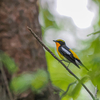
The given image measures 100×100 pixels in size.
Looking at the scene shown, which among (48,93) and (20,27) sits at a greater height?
(20,27)

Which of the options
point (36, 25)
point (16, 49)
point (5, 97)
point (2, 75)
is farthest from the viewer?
point (36, 25)

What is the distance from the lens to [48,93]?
121 inches

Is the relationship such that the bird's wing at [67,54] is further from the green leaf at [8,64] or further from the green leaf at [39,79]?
the green leaf at [8,64]

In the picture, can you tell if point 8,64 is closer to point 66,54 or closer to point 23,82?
point 23,82

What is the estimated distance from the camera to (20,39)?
11.0 feet

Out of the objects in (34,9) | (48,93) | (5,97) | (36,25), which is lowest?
(48,93)

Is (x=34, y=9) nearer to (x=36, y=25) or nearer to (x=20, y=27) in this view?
(x=36, y=25)

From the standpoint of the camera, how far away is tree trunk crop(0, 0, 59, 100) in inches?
126

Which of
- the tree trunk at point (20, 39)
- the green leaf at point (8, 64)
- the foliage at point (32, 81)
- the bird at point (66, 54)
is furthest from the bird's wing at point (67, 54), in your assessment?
the green leaf at point (8, 64)

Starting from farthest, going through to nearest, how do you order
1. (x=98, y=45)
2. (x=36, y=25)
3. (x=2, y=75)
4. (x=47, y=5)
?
(x=47, y=5) < (x=36, y=25) < (x=2, y=75) < (x=98, y=45)

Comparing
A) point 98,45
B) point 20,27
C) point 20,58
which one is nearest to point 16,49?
point 20,58

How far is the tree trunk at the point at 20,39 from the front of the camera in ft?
10.5

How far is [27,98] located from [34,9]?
2143 mm

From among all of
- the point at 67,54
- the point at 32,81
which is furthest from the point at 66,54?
the point at 32,81
